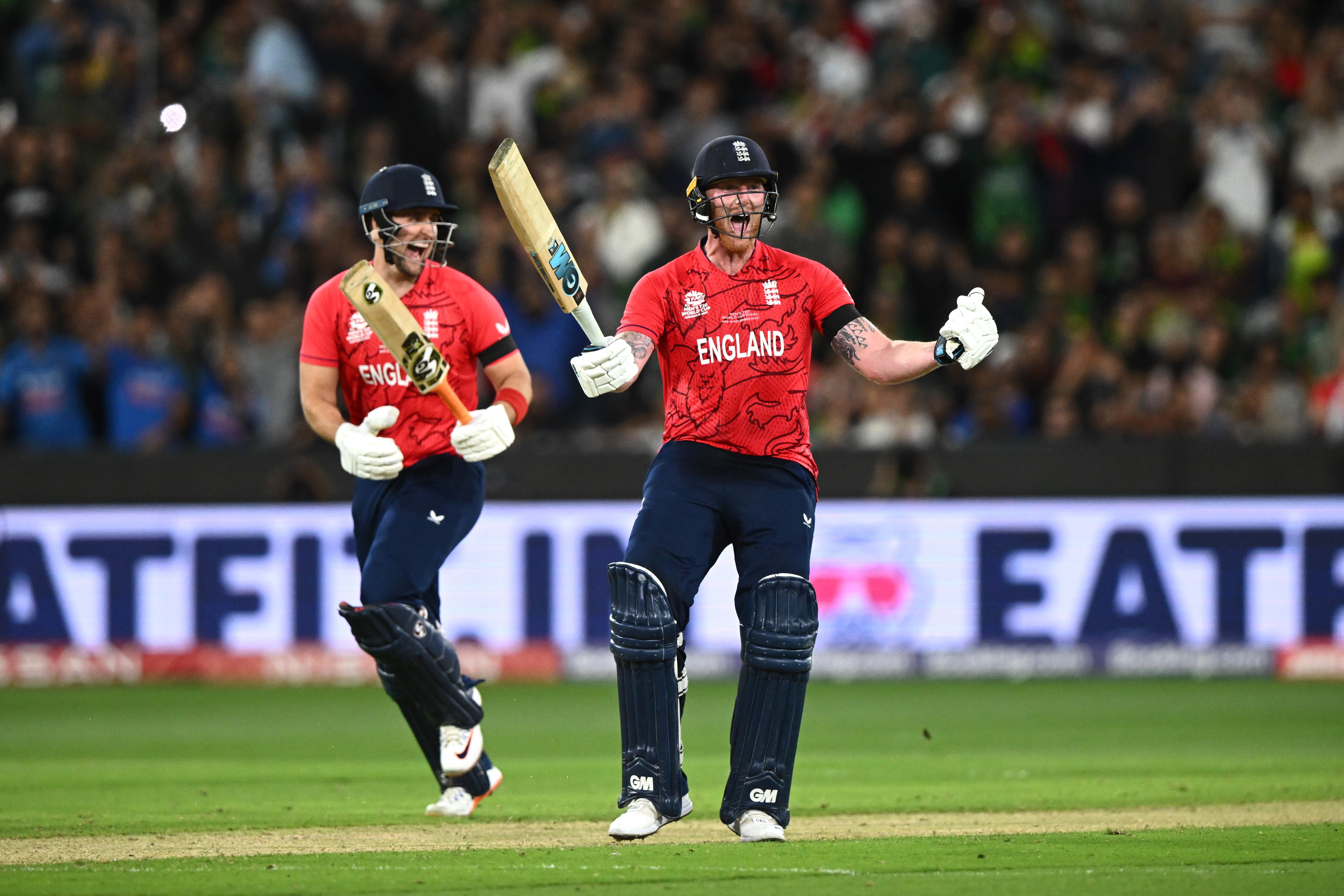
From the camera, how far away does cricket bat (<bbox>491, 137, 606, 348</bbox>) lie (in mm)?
6730

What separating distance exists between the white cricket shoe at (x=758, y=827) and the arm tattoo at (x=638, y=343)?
163 cm

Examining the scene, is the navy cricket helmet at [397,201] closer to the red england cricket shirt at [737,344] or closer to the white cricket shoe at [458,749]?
the red england cricket shirt at [737,344]

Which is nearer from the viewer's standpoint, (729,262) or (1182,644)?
(729,262)

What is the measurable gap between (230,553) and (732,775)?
798 cm

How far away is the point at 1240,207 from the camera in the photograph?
15.9m

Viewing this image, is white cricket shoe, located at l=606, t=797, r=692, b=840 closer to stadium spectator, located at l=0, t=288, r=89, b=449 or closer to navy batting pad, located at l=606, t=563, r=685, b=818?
navy batting pad, located at l=606, t=563, r=685, b=818

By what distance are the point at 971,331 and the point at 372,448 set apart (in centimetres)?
239

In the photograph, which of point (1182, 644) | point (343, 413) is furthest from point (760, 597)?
point (1182, 644)

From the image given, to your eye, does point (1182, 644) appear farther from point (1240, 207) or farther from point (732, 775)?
point (732, 775)

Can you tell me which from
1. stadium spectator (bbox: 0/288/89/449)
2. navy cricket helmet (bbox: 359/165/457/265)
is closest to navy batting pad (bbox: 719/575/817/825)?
navy cricket helmet (bbox: 359/165/457/265)

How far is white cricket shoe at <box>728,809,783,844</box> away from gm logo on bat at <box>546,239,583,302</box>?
2026 millimetres

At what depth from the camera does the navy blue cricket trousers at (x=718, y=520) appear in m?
6.54


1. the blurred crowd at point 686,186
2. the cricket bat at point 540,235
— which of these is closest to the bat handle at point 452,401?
Result: the cricket bat at point 540,235

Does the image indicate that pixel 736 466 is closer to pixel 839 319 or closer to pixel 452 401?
pixel 839 319
